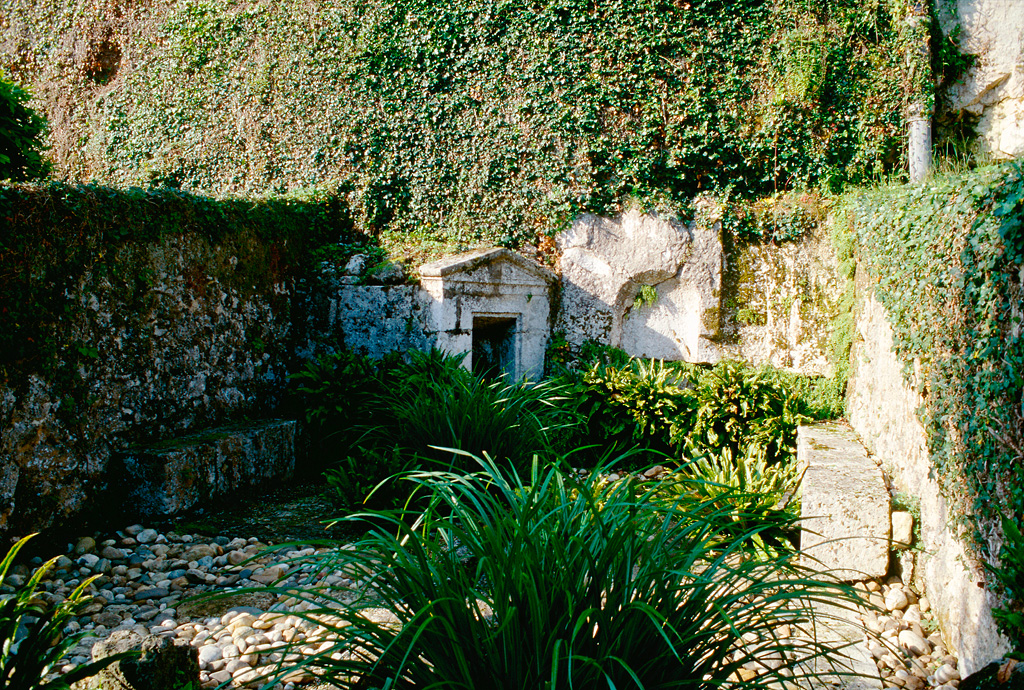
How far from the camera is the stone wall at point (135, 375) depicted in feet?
12.8

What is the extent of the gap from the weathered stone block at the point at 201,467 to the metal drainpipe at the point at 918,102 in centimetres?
714

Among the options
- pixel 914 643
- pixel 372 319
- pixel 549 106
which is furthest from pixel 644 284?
pixel 914 643

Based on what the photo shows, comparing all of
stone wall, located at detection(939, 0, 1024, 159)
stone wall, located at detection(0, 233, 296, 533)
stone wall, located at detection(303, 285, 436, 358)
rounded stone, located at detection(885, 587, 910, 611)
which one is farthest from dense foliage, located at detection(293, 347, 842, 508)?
stone wall, located at detection(939, 0, 1024, 159)

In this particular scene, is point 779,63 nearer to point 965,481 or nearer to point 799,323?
point 799,323

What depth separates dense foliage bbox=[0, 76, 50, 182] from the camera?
5.76 m

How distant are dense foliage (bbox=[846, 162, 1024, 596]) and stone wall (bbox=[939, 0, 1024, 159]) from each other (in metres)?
4.79

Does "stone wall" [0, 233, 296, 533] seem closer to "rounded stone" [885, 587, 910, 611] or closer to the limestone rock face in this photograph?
the limestone rock face

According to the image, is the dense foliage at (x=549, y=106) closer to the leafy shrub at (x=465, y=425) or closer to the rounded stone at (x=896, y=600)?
the leafy shrub at (x=465, y=425)

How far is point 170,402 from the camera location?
196 inches

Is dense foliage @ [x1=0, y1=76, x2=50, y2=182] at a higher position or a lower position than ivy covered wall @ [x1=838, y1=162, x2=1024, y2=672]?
higher

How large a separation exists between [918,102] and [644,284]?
11.9ft

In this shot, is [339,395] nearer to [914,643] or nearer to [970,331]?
[914,643]

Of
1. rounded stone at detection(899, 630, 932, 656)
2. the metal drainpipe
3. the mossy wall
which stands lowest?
rounded stone at detection(899, 630, 932, 656)

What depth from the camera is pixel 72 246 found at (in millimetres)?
4156
